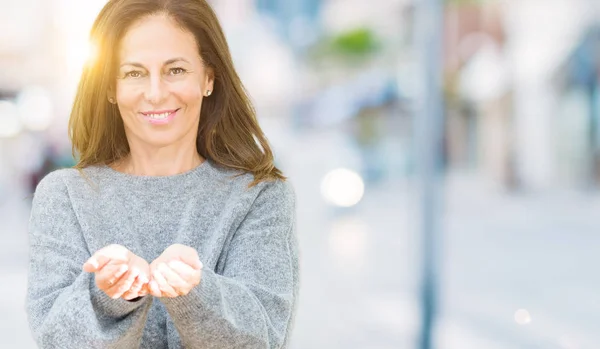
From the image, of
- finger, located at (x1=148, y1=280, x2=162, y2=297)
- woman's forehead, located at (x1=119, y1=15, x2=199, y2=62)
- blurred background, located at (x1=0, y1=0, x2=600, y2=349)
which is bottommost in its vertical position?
blurred background, located at (x1=0, y1=0, x2=600, y2=349)

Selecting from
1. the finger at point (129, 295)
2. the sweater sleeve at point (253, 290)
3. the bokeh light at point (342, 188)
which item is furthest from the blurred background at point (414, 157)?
the finger at point (129, 295)

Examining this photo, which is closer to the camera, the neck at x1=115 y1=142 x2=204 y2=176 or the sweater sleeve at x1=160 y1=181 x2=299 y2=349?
the sweater sleeve at x1=160 y1=181 x2=299 y2=349

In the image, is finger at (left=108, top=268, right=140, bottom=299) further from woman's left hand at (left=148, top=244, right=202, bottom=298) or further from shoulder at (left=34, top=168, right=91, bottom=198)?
shoulder at (left=34, top=168, right=91, bottom=198)

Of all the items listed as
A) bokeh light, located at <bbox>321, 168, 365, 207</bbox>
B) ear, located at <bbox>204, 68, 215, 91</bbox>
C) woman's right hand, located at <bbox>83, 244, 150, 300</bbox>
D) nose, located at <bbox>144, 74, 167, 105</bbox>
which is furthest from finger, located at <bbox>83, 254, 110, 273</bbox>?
bokeh light, located at <bbox>321, 168, 365, 207</bbox>

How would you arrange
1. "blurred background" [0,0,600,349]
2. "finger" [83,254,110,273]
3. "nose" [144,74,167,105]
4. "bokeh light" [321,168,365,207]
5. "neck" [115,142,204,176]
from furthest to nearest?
"bokeh light" [321,168,365,207] < "blurred background" [0,0,600,349] < "neck" [115,142,204,176] < "nose" [144,74,167,105] < "finger" [83,254,110,273]

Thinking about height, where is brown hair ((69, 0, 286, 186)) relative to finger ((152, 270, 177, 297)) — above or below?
above

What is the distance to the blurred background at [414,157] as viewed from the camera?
5574 mm

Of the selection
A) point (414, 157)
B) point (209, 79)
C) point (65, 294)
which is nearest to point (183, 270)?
point (65, 294)

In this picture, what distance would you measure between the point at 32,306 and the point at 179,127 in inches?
13.3

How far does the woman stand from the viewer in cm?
132

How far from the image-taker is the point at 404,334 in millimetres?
5781

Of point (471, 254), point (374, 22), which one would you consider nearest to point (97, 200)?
point (471, 254)

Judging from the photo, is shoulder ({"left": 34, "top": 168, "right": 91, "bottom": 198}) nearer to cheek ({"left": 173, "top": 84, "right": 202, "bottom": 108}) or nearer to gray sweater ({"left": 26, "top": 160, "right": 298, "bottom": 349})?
gray sweater ({"left": 26, "top": 160, "right": 298, "bottom": 349})

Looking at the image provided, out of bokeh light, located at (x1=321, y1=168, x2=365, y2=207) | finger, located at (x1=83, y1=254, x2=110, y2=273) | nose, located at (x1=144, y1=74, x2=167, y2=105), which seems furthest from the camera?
bokeh light, located at (x1=321, y1=168, x2=365, y2=207)
